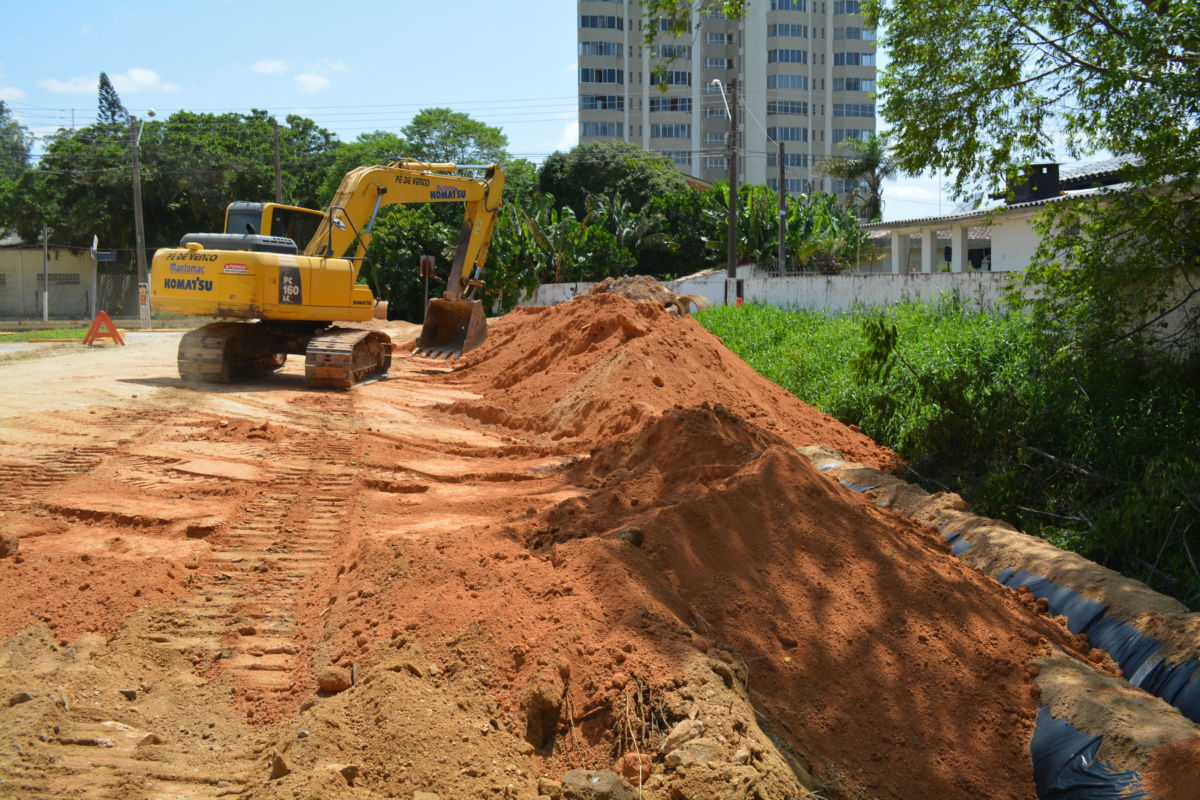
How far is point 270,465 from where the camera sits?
9.27 m

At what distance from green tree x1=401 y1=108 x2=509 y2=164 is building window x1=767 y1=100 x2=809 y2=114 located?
22833 mm

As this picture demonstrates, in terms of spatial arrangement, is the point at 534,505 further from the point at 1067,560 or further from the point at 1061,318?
the point at 1061,318

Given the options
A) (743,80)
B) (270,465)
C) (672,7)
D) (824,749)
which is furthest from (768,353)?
(743,80)

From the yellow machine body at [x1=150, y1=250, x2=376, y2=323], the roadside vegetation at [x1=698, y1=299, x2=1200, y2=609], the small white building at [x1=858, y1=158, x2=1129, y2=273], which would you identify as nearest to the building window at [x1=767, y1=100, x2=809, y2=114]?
the small white building at [x1=858, y1=158, x2=1129, y2=273]

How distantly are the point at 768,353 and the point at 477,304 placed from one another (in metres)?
5.74

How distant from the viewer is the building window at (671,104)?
2768 inches

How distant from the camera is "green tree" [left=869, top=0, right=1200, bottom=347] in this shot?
884 centimetres

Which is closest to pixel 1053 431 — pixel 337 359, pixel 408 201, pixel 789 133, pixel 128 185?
pixel 337 359

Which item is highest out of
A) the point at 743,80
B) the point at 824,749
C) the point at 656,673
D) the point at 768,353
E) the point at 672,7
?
the point at 743,80

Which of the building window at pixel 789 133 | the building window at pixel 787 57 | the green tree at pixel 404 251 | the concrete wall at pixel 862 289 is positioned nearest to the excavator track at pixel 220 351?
the concrete wall at pixel 862 289

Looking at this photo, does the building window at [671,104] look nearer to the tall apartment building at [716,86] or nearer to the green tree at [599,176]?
the tall apartment building at [716,86]

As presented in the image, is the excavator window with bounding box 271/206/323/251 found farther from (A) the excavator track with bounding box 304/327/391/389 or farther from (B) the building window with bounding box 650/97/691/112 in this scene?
(B) the building window with bounding box 650/97/691/112

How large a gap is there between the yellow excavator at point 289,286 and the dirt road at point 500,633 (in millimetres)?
4875

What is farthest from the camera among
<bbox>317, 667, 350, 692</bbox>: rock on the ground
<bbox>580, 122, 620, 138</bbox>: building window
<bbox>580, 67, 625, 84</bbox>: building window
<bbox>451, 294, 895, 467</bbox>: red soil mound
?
<bbox>580, 122, 620, 138</bbox>: building window
